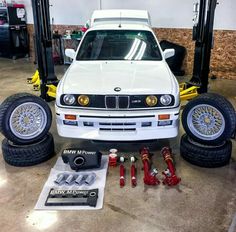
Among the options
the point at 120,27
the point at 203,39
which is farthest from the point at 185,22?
the point at 120,27

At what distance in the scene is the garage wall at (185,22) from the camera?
7145 mm

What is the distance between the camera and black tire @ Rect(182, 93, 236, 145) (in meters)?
3.07

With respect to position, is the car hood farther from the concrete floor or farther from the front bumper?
the concrete floor

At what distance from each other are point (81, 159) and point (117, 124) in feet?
1.80

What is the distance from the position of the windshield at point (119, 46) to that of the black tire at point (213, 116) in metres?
1.13

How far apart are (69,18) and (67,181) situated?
745 cm

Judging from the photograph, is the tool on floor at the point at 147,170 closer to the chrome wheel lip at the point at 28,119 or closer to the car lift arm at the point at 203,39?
the chrome wheel lip at the point at 28,119

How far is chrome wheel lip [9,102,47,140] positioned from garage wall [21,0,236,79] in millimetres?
5451

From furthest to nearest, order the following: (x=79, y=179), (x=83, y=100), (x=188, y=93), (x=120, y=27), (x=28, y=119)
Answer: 1. (x=188, y=93)
2. (x=120, y=27)
3. (x=28, y=119)
4. (x=83, y=100)
5. (x=79, y=179)

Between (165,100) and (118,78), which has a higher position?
(118,78)

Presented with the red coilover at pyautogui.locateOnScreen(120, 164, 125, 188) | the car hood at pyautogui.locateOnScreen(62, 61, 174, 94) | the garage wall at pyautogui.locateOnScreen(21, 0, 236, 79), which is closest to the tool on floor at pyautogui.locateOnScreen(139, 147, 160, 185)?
the red coilover at pyautogui.locateOnScreen(120, 164, 125, 188)

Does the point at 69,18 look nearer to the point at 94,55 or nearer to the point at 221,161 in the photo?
the point at 94,55

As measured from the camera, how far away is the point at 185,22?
7.65 m

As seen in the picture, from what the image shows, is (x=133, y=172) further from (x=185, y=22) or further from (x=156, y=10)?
(x=156, y=10)
